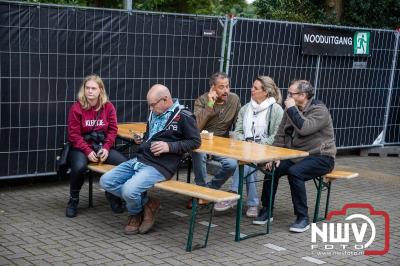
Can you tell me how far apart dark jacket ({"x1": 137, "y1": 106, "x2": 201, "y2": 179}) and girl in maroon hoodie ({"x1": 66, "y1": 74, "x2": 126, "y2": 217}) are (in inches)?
30.8

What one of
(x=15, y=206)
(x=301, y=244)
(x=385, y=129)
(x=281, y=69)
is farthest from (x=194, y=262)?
(x=385, y=129)

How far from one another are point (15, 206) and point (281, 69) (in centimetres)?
447

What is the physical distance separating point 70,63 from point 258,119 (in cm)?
232

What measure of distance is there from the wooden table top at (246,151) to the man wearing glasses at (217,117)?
0.31 m

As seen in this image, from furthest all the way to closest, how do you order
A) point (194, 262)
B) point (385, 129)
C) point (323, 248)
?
point (385, 129)
point (323, 248)
point (194, 262)

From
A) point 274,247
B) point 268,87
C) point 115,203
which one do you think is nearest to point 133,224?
point 115,203

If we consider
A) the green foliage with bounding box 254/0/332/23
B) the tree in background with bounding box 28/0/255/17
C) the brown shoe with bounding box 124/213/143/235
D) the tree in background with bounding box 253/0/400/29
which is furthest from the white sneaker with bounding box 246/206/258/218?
the green foliage with bounding box 254/0/332/23

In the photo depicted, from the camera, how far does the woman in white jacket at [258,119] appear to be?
7.34 m

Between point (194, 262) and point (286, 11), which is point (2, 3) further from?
point (286, 11)

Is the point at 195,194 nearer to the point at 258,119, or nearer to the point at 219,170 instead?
the point at 219,170

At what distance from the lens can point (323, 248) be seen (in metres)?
6.38

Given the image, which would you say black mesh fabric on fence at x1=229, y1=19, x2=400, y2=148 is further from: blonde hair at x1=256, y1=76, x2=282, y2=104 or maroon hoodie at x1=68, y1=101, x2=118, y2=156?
maroon hoodie at x1=68, y1=101, x2=118, y2=156

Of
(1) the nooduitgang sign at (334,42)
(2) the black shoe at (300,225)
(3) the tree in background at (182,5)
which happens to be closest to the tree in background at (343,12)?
(3) the tree in background at (182,5)

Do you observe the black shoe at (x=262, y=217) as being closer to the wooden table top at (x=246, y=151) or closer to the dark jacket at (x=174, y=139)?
the wooden table top at (x=246, y=151)
